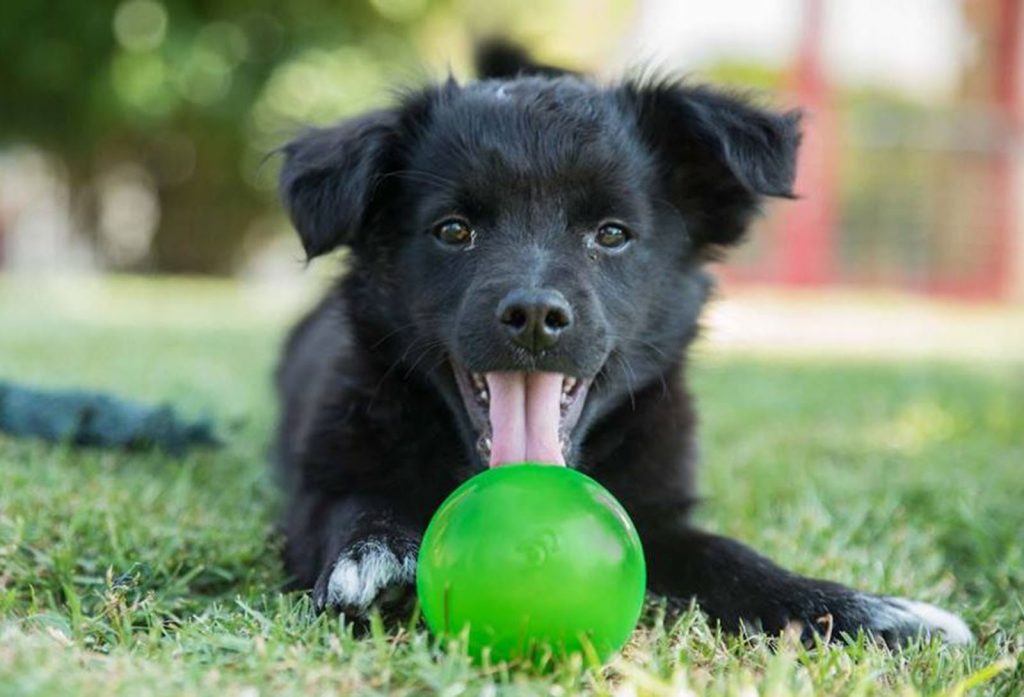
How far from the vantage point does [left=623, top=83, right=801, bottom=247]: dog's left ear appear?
2.86 meters

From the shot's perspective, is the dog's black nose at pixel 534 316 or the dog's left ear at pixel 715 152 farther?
the dog's left ear at pixel 715 152

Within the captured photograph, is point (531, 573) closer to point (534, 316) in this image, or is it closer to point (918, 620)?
point (534, 316)

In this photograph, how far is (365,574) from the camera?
2236 mm

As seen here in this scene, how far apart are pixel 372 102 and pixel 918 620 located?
10.6m

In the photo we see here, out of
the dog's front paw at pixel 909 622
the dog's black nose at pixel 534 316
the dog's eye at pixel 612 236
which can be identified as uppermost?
the dog's eye at pixel 612 236

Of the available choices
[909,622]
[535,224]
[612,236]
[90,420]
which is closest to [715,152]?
[612,236]

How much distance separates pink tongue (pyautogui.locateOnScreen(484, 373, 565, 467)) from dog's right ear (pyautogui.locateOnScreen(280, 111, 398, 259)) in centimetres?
54

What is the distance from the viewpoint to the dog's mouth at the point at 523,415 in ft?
8.17

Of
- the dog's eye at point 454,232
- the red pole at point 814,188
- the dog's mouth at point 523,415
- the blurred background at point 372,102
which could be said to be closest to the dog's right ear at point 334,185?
the dog's eye at point 454,232

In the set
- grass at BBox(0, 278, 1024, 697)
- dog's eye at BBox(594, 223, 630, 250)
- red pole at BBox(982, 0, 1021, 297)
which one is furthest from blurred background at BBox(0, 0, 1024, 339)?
dog's eye at BBox(594, 223, 630, 250)

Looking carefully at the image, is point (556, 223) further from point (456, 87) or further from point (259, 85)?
point (259, 85)

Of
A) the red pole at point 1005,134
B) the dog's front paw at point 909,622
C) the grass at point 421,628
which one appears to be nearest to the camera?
the grass at point 421,628

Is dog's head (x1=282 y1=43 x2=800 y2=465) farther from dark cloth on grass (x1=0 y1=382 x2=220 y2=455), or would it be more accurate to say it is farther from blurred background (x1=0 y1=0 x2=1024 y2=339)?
blurred background (x1=0 y1=0 x2=1024 y2=339)

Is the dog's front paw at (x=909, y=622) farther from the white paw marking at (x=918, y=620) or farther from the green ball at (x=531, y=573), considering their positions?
the green ball at (x=531, y=573)
